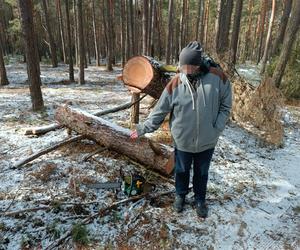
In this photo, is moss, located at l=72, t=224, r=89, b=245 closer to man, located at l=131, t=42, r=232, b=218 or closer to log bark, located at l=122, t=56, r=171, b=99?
man, located at l=131, t=42, r=232, b=218

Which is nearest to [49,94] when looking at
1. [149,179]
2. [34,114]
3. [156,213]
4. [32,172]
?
[34,114]

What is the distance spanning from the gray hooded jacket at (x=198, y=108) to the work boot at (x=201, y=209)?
95 centimetres

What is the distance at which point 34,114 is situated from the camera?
323 inches

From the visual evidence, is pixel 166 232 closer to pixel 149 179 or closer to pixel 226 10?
→ pixel 149 179

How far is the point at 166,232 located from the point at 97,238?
920 mm

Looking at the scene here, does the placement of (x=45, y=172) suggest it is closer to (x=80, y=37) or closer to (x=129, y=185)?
(x=129, y=185)

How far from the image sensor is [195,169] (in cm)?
396

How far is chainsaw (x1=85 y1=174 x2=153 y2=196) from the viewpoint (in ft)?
14.5

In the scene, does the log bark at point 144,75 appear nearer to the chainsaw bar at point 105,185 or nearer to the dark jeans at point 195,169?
the chainsaw bar at point 105,185

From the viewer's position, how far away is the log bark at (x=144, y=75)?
5.90m

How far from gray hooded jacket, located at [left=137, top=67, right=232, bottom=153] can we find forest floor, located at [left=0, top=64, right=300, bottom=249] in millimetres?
1189

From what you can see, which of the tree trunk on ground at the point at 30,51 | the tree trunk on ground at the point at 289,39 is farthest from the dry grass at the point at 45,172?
the tree trunk on ground at the point at 289,39

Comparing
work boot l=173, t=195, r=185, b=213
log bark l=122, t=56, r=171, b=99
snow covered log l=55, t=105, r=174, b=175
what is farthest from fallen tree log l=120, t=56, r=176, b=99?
work boot l=173, t=195, r=185, b=213

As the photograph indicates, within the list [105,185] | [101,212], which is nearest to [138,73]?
[105,185]
